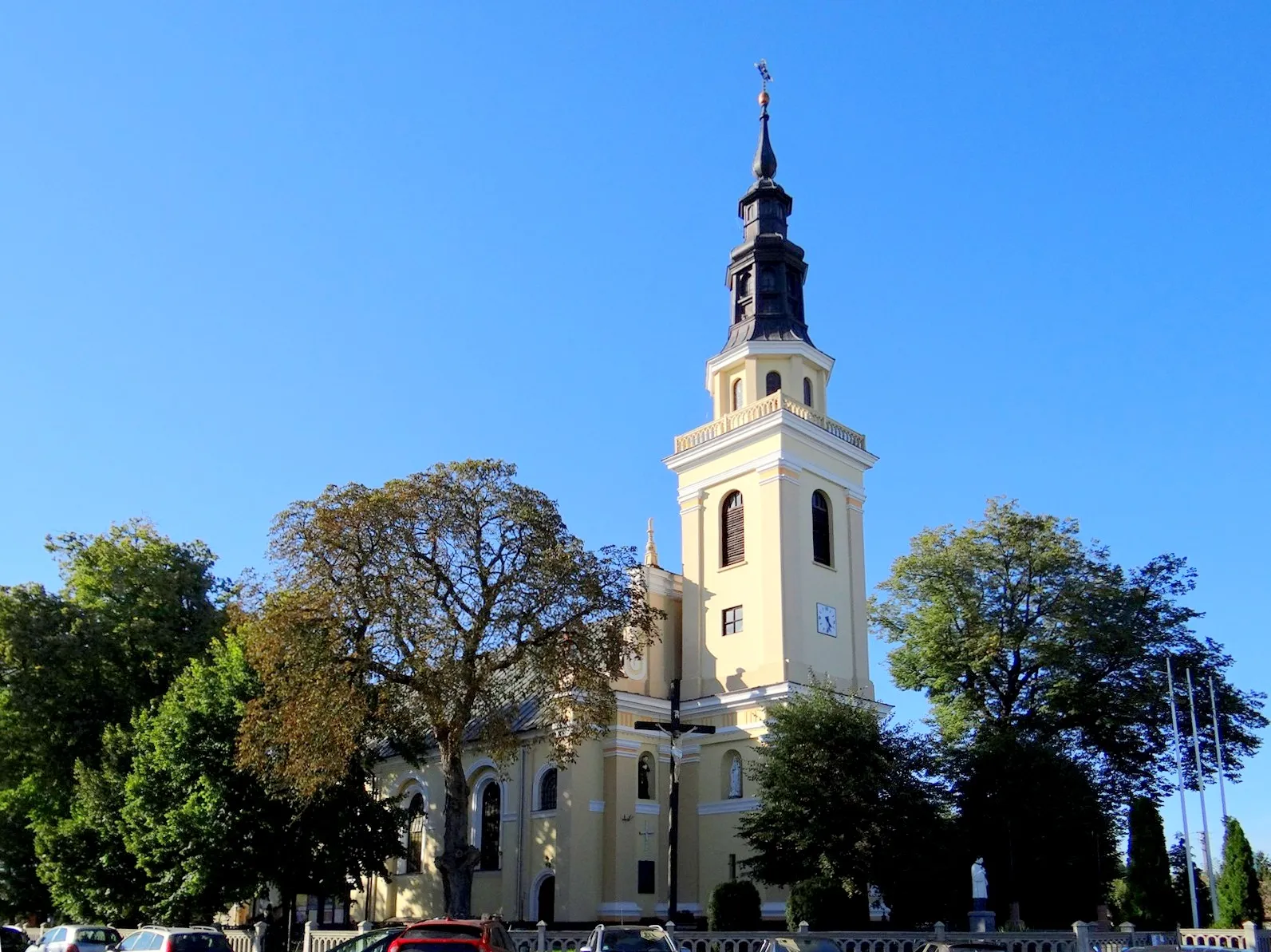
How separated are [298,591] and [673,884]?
12.0m

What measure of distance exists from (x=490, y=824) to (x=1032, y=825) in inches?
715

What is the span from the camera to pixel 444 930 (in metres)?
18.5

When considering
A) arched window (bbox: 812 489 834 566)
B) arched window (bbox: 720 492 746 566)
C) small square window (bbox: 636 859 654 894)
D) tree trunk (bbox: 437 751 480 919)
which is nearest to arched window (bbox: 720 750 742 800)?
small square window (bbox: 636 859 654 894)

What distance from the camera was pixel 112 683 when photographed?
1578 inches

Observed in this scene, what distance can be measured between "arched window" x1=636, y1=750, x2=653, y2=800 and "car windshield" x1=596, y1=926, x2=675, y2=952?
19.6 metres

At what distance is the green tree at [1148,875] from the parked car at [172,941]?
2359 centimetres

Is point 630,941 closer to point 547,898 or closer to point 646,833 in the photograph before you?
point 646,833

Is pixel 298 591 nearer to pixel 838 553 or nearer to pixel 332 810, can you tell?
pixel 332 810

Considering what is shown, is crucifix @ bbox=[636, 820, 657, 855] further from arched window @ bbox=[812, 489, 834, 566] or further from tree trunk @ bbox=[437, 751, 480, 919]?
arched window @ bbox=[812, 489, 834, 566]

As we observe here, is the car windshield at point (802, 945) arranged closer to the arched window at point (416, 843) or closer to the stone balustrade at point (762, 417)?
the stone balustrade at point (762, 417)

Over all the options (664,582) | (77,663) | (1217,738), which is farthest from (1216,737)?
(77,663)

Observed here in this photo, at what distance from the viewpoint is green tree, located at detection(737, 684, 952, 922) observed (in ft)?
97.7

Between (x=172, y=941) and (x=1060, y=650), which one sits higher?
(x=1060, y=650)

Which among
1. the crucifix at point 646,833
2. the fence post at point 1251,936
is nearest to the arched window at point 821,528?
the crucifix at point 646,833
